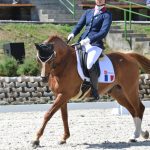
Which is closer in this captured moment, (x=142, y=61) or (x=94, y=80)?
(x=94, y=80)

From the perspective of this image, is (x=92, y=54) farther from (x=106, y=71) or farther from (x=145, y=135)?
(x=145, y=135)

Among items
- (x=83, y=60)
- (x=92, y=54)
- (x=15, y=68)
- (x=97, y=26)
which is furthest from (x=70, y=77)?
(x=15, y=68)

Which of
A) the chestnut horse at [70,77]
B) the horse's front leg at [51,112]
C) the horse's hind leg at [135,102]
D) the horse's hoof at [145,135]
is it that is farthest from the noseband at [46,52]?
the horse's hoof at [145,135]

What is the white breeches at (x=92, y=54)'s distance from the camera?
33.0 ft

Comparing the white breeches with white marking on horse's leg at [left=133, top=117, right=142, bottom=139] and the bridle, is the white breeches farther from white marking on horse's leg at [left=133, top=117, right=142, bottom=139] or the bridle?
white marking on horse's leg at [left=133, top=117, right=142, bottom=139]

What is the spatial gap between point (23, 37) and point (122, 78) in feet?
29.0

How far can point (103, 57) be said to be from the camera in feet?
34.1

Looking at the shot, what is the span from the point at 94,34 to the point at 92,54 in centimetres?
34

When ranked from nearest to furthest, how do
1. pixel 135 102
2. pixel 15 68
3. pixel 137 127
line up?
pixel 137 127, pixel 135 102, pixel 15 68

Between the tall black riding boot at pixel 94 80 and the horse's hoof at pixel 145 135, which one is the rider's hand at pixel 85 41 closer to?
the tall black riding boot at pixel 94 80

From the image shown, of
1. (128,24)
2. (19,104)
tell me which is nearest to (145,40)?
(128,24)

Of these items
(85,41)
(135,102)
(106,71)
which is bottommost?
(135,102)

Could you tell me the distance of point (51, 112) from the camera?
965 centimetres

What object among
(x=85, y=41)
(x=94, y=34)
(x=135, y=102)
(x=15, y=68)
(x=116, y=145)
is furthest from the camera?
(x=15, y=68)
